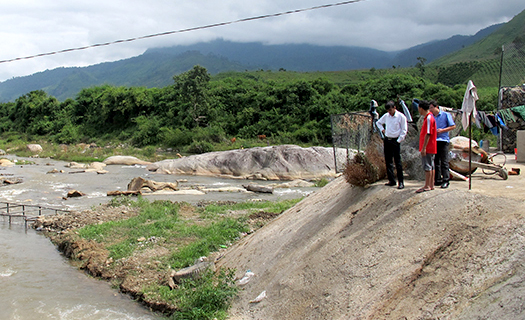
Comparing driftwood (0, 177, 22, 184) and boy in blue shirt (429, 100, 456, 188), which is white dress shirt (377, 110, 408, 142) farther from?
driftwood (0, 177, 22, 184)

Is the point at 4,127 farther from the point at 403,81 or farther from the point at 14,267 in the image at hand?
the point at 14,267

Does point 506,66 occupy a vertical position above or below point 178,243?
above

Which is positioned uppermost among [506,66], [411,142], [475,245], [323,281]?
[506,66]

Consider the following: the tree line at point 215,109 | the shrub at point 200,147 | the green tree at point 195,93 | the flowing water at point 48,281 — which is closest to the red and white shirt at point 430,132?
the flowing water at point 48,281

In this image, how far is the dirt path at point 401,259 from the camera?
498 centimetres

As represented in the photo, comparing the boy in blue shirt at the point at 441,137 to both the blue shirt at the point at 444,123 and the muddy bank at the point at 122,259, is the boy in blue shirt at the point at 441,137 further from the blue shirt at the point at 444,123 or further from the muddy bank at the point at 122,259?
the muddy bank at the point at 122,259

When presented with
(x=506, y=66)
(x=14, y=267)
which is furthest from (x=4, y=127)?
(x=506, y=66)

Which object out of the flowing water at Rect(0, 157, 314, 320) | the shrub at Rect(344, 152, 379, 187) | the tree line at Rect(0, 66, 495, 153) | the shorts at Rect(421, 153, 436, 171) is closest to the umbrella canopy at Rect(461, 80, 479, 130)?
the shorts at Rect(421, 153, 436, 171)

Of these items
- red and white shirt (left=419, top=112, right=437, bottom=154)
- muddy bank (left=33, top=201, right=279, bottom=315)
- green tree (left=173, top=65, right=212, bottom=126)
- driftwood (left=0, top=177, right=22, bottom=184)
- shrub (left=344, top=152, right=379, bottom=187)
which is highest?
green tree (left=173, top=65, right=212, bottom=126)

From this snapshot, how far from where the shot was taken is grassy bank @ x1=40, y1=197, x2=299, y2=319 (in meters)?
7.32

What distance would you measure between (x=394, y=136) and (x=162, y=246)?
618 centimetres

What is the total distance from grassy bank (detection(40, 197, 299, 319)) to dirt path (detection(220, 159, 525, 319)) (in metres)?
0.74

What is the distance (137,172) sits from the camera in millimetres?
28266

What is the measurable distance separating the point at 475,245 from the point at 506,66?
12.9 m
